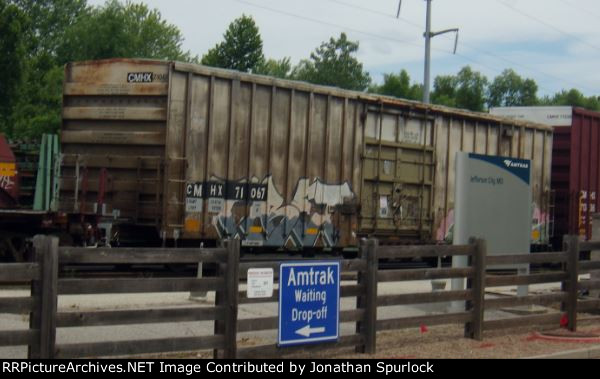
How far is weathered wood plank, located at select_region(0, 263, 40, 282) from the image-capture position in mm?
6852

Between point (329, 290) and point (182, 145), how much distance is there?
649cm

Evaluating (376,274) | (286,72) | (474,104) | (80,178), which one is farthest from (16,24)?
(286,72)

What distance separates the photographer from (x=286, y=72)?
85.8 m

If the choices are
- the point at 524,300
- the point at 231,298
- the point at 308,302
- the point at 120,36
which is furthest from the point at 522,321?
the point at 120,36

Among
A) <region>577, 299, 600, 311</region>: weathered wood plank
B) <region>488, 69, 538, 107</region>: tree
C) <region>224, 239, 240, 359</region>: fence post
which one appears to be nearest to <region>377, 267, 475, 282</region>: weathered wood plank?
<region>224, 239, 240, 359</region>: fence post

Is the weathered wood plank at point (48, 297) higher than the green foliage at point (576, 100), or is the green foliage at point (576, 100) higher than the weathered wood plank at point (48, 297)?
the green foliage at point (576, 100)

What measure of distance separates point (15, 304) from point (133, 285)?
109cm

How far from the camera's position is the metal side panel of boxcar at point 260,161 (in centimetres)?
1468

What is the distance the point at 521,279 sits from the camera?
445 inches

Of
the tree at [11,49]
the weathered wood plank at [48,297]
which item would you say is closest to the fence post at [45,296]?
the weathered wood plank at [48,297]

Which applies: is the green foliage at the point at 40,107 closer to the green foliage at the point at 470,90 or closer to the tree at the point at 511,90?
the green foliage at the point at 470,90

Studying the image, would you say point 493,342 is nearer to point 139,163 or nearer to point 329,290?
point 329,290

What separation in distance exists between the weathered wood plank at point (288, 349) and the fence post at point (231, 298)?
0.15m

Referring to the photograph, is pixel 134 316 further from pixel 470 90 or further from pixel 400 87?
pixel 470 90
